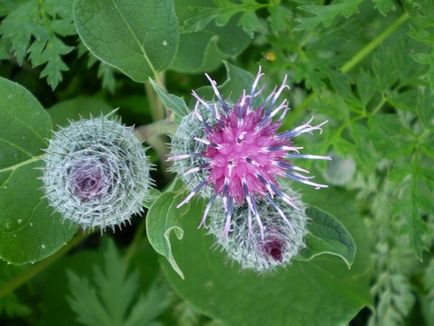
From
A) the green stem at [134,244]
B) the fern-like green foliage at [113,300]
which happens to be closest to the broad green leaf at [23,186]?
the fern-like green foliage at [113,300]

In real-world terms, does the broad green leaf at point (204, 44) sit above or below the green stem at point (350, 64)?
above

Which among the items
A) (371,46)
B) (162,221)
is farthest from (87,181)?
(371,46)

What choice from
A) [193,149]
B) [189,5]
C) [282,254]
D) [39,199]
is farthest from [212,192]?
[189,5]

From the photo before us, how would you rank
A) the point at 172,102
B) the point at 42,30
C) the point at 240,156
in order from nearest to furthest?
the point at 240,156 < the point at 172,102 < the point at 42,30

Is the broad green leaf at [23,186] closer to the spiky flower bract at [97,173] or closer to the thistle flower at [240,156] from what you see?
the spiky flower bract at [97,173]

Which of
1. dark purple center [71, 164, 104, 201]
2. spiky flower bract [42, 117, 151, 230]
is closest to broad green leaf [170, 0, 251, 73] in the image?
spiky flower bract [42, 117, 151, 230]

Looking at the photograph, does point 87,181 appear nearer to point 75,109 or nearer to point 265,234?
point 265,234
